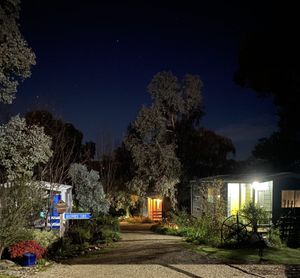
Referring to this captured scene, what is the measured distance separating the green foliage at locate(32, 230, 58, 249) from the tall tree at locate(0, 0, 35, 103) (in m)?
6.25

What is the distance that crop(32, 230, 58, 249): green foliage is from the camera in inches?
600

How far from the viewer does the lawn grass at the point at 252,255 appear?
12.3 meters

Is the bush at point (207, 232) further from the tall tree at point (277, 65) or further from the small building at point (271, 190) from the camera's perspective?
the tall tree at point (277, 65)

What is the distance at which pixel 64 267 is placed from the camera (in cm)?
1190

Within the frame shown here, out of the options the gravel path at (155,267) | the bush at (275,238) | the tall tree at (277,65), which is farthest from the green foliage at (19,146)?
the bush at (275,238)

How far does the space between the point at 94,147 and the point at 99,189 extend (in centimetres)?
1250

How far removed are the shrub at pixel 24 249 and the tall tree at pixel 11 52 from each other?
457 centimetres

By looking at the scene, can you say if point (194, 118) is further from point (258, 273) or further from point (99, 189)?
point (258, 273)

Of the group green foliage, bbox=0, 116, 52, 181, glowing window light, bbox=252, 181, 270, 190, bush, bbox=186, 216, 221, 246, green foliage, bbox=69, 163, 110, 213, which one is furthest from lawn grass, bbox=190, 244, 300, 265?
green foliage, bbox=69, 163, 110, 213

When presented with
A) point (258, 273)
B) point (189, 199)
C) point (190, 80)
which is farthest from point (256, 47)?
point (189, 199)

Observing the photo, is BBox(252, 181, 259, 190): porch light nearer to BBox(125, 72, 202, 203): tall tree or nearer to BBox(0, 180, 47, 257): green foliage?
BBox(125, 72, 202, 203): tall tree

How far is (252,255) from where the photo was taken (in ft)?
43.5

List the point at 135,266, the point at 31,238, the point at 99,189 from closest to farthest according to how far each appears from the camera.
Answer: the point at 135,266, the point at 31,238, the point at 99,189

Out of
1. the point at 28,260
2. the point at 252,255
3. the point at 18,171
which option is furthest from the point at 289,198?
the point at 18,171
